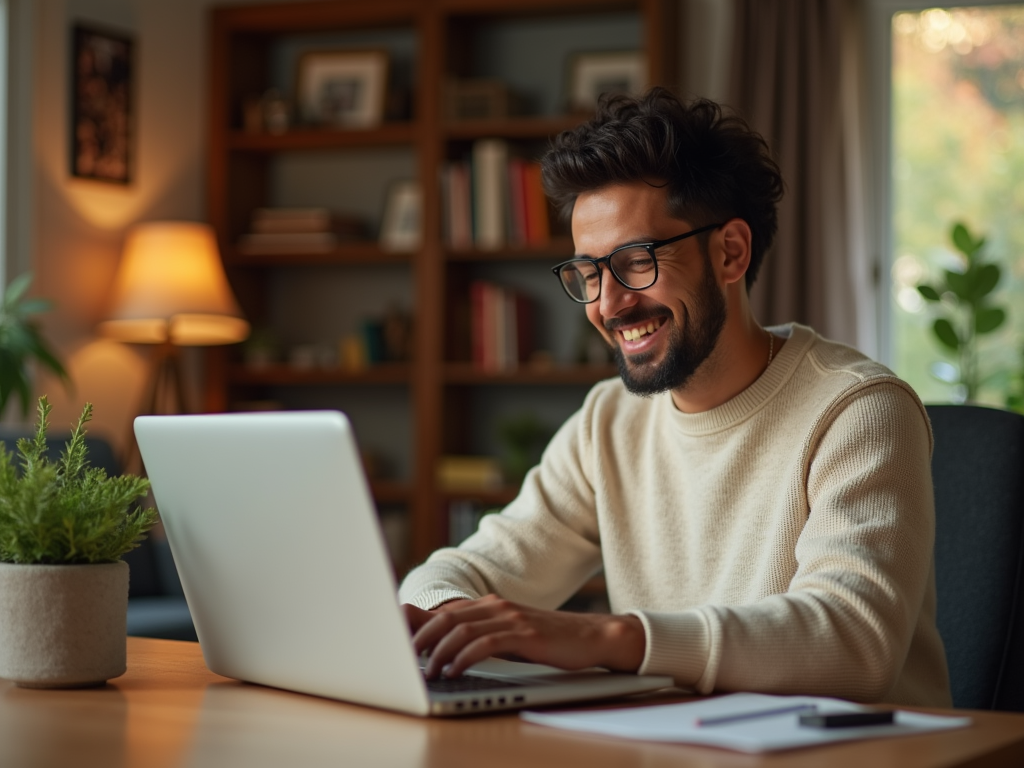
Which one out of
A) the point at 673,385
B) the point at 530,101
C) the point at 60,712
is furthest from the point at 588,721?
the point at 530,101

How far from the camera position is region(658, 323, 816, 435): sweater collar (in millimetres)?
1662

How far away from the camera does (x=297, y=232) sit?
479 cm

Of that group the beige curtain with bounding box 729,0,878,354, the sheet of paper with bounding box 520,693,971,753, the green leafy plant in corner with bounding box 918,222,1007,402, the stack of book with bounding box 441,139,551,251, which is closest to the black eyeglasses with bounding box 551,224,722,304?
the sheet of paper with bounding box 520,693,971,753

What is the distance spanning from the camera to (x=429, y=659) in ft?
3.80

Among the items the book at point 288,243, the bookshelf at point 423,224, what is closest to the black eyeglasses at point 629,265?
the bookshelf at point 423,224

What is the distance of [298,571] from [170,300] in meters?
3.31

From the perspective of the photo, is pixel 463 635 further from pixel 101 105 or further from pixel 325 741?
pixel 101 105

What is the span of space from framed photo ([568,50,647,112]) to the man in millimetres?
2720

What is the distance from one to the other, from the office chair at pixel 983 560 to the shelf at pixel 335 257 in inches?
123

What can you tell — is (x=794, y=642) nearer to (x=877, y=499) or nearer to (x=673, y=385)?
(x=877, y=499)

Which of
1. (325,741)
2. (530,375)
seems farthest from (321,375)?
(325,741)

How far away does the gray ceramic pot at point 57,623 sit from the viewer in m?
1.19

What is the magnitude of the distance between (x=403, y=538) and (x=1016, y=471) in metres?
3.20

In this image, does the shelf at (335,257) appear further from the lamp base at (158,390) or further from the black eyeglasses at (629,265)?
the black eyeglasses at (629,265)
